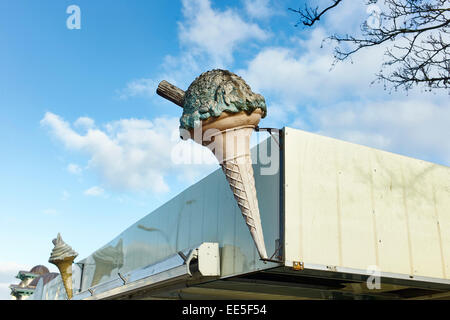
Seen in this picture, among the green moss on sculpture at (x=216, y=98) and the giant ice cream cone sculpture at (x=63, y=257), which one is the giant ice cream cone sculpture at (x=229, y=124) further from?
the giant ice cream cone sculpture at (x=63, y=257)

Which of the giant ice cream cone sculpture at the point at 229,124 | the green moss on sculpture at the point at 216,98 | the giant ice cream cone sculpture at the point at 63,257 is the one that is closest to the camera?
the giant ice cream cone sculpture at the point at 229,124

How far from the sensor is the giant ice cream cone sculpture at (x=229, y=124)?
550 cm

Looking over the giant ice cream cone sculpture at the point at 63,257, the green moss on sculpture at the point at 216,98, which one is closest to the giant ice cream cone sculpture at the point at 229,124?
the green moss on sculpture at the point at 216,98

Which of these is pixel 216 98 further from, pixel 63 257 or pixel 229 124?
pixel 63 257

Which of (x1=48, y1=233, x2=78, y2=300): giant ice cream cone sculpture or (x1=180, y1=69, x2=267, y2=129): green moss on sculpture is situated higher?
(x1=180, y1=69, x2=267, y2=129): green moss on sculpture

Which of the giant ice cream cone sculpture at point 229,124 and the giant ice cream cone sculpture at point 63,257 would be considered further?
the giant ice cream cone sculpture at point 63,257

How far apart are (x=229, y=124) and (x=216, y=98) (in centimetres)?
35

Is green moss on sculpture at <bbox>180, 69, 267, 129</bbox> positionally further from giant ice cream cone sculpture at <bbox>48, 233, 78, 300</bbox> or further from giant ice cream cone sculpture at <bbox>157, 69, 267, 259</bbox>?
giant ice cream cone sculpture at <bbox>48, 233, 78, 300</bbox>

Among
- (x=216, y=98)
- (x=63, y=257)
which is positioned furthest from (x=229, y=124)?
(x=63, y=257)

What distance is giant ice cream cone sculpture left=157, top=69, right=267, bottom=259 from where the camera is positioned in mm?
5496

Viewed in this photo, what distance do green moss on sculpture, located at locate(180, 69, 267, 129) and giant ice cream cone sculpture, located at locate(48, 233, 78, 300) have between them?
394 inches

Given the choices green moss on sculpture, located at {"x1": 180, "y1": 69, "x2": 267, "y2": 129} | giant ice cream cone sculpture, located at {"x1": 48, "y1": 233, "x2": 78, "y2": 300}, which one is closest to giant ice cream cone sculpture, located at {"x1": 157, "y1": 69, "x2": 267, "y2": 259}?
green moss on sculpture, located at {"x1": 180, "y1": 69, "x2": 267, "y2": 129}

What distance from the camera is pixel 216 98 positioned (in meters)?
5.65
